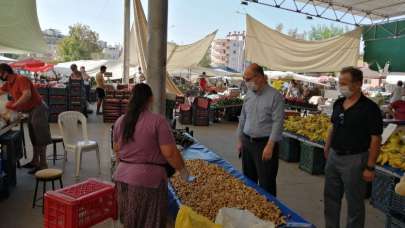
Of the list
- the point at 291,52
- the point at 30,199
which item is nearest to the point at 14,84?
the point at 30,199

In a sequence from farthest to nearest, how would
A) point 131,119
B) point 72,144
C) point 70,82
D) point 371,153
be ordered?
point 70,82 < point 72,144 < point 371,153 < point 131,119

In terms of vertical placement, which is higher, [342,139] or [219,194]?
[342,139]

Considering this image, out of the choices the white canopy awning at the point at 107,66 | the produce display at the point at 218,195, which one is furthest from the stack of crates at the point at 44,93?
the white canopy awning at the point at 107,66

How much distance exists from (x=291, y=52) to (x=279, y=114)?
7743 mm

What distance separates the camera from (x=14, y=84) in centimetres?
509

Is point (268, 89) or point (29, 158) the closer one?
point (268, 89)

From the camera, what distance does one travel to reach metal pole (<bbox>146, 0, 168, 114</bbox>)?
4898 mm

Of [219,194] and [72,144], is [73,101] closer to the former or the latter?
[72,144]

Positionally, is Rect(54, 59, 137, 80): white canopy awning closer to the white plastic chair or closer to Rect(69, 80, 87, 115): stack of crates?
Rect(69, 80, 87, 115): stack of crates

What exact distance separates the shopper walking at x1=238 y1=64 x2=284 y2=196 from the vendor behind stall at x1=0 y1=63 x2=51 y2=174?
320 centimetres

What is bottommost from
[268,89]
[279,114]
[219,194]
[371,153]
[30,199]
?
[30,199]

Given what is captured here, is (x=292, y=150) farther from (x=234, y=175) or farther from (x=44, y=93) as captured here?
(x=44, y=93)

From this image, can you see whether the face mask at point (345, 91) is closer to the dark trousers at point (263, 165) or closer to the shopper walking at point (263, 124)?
the shopper walking at point (263, 124)

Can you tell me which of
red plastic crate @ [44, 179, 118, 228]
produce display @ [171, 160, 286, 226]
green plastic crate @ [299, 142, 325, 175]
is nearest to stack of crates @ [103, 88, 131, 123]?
green plastic crate @ [299, 142, 325, 175]
